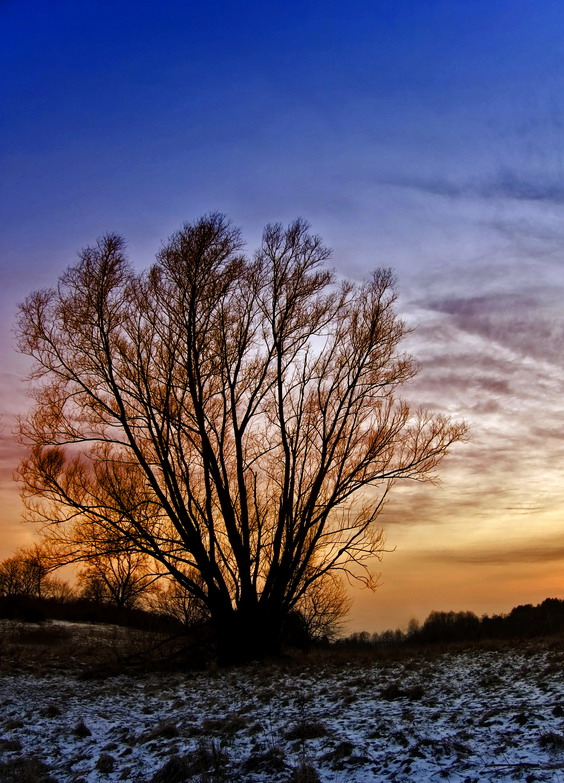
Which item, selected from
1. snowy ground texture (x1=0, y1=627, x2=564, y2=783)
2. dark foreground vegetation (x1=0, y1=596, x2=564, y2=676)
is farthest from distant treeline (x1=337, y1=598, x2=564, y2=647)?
snowy ground texture (x1=0, y1=627, x2=564, y2=783)

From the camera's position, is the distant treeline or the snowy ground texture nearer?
the snowy ground texture

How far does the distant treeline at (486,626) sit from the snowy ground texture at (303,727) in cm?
886

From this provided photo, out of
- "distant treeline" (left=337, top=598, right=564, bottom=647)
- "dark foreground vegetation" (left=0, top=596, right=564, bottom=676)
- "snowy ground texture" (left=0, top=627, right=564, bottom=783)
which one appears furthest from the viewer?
"distant treeline" (left=337, top=598, right=564, bottom=647)

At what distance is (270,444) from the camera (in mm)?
17141

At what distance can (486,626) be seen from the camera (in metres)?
22.5

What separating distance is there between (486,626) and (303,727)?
58.4ft

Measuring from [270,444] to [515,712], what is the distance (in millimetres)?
10761

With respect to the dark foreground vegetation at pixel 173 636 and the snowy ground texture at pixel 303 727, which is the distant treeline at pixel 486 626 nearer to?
the dark foreground vegetation at pixel 173 636

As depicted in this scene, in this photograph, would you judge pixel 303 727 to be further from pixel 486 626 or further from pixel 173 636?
pixel 486 626

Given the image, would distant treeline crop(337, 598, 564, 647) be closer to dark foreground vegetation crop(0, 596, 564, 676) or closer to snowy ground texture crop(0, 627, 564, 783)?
dark foreground vegetation crop(0, 596, 564, 676)

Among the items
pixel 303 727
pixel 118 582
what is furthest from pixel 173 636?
pixel 118 582

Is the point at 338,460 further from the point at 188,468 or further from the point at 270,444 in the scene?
the point at 188,468

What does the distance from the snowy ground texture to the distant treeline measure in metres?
8.86

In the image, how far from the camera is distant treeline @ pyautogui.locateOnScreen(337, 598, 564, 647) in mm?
20344
